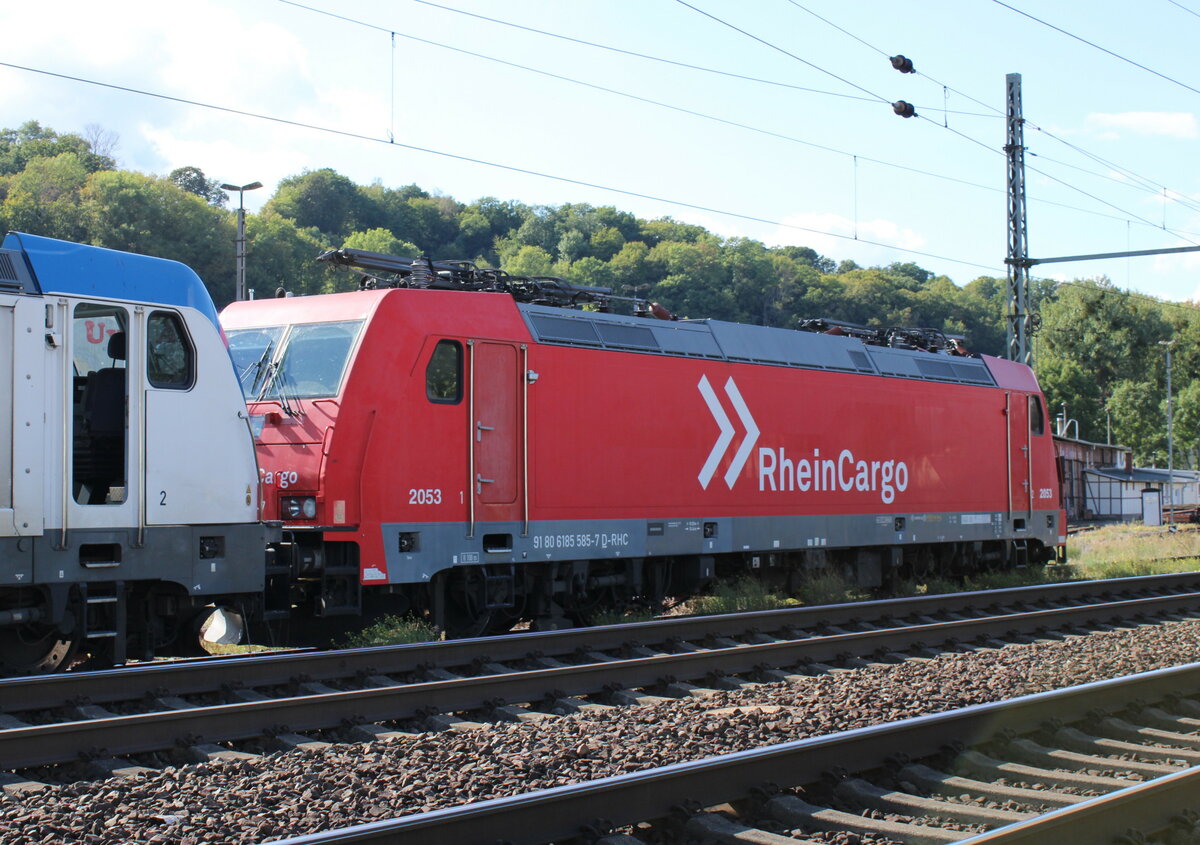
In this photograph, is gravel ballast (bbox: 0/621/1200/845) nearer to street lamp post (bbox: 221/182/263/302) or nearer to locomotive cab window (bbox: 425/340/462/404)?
locomotive cab window (bbox: 425/340/462/404)

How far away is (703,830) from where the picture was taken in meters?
5.27

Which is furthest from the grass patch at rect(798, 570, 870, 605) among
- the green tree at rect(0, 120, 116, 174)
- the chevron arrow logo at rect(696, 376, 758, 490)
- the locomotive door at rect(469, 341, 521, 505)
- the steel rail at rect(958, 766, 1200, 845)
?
the green tree at rect(0, 120, 116, 174)

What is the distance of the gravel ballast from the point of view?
557 centimetres

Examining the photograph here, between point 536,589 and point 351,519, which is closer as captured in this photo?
point 351,519

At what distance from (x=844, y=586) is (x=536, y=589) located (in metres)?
5.53

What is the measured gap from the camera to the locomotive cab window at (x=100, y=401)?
29.6 ft

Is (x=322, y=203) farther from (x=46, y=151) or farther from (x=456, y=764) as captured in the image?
(x=456, y=764)

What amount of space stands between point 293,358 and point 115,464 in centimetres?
282

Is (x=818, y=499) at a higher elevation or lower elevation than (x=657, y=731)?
higher

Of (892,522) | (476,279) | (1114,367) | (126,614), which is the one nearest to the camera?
(126,614)

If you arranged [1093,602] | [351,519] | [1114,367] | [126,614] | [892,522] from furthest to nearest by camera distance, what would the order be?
1. [1114,367]
2. [892,522]
3. [1093,602]
4. [351,519]
5. [126,614]

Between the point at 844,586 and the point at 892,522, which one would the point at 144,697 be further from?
the point at 892,522

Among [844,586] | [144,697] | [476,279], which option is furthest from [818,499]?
[144,697]

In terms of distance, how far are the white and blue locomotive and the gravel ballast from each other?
275 centimetres
